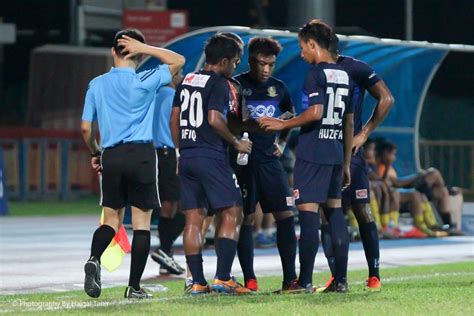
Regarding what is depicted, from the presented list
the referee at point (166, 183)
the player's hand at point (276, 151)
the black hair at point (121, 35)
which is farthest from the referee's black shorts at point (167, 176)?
the black hair at point (121, 35)

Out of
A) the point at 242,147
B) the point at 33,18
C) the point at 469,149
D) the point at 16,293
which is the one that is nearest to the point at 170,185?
the point at 16,293

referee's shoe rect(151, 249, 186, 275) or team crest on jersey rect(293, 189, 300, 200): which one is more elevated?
team crest on jersey rect(293, 189, 300, 200)

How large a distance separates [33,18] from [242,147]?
33408mm

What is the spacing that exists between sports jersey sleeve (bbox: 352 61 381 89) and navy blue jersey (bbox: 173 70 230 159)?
106 centimetres

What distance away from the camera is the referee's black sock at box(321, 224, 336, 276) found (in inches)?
428

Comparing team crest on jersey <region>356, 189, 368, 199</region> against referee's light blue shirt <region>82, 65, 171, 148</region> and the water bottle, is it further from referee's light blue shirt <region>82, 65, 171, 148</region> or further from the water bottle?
referee's light blue shirt <region>82, 65, 171, 148</region>

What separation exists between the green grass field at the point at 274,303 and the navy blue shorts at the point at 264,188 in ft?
2.21

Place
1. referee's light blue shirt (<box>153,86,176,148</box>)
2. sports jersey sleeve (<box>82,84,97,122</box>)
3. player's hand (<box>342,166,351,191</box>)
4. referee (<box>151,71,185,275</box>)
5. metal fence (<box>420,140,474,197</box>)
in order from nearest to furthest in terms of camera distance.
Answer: sports jersey sleeve (<box>82,84,97,122</box>) → player's hand (<box>342,166,351,191</box>) → referee (<box>151,71,185,275</box>) → referee's light blue shirt (<box>153,86,176,148</box>) → metal fence (<box>420,140,474,197</box>)

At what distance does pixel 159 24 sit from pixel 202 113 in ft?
62.8

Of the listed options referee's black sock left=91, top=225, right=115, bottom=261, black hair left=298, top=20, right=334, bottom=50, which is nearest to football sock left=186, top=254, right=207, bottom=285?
referee's black sock left=91, top=225, right=115, bottom=261

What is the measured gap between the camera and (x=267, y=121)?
10.4 m

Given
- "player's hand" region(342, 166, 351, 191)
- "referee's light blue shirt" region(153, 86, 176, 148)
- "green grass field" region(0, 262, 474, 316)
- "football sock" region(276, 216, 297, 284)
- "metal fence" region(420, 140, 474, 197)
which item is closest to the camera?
"green grass field" region(0, 262, 474, 316)

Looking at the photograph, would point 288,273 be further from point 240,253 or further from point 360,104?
point 360,104

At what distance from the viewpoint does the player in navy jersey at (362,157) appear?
10773 mm
